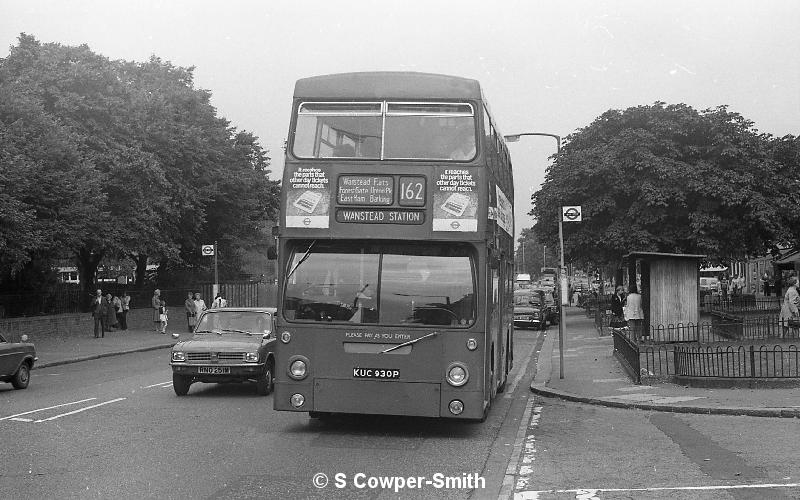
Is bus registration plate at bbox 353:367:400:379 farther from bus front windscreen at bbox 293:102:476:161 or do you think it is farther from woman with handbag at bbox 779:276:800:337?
woman with handbag at bbox 779:276:800:337

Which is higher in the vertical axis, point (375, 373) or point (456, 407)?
point (375, 373)

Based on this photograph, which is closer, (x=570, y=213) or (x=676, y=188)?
(x=570, y=213)

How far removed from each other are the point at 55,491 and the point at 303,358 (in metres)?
3.94

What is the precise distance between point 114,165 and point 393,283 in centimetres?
3012

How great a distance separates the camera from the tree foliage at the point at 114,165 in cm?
2984

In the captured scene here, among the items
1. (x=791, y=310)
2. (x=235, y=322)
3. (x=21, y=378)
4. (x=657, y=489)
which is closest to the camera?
(x=657, y=489)

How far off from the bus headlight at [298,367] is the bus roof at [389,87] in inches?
129

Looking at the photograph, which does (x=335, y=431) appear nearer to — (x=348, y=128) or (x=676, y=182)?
(x=348, y=128)

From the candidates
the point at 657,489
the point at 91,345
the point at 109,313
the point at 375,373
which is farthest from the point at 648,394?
the point at 109,313

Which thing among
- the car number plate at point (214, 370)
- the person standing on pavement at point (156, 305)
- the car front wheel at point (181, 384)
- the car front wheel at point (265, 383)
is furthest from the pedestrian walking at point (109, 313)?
the car number plate at point (214, 370)

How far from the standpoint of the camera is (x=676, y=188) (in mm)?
43062

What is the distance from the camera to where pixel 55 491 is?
8391 mm

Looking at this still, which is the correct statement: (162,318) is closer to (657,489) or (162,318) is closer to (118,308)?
(118,308)

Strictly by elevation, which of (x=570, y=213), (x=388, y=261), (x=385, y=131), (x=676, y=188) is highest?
(x=676, y=188)
